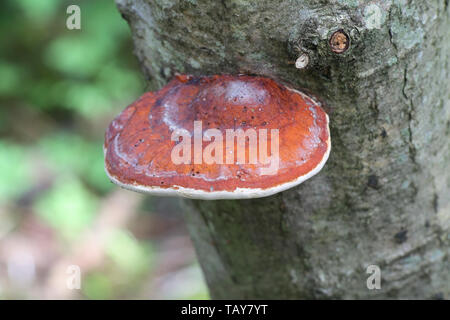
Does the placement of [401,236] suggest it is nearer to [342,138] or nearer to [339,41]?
[342,138]

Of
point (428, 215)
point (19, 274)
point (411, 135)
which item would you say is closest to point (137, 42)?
point (411, 135)

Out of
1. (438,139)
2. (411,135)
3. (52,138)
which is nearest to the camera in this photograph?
(411,135)

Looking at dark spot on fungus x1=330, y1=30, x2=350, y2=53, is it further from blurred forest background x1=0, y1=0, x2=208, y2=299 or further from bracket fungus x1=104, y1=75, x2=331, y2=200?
blurred forest background x1=0, y1=0, x2=208, y2=299

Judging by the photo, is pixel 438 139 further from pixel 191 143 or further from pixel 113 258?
pixel 113 258

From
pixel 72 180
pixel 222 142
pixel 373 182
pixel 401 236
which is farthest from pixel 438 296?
pixel 72 180

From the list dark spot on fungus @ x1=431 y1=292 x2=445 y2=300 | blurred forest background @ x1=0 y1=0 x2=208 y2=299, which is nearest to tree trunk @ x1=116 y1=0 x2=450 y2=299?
dark spot on fungus @ x1=431 y1=292 x2=445 y2=300

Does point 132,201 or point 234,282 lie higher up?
point 234,282
